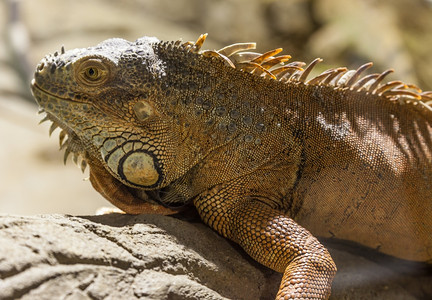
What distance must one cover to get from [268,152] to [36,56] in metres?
9.88

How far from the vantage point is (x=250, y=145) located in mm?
3064

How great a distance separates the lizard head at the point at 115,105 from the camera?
9.46 feet

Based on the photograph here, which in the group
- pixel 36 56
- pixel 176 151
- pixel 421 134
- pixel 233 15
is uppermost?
pixel 233 15

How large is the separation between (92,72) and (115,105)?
9.6 inches

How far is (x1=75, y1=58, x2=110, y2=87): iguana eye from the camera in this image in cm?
285

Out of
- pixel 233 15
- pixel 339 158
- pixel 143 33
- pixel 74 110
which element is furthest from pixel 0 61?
pixel 339 158

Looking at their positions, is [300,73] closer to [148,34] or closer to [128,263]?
[128,263]

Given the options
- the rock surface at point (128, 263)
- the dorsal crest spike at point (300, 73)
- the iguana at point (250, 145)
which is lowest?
the rock surface at point (128, 263)

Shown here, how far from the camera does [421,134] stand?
350 centimetres

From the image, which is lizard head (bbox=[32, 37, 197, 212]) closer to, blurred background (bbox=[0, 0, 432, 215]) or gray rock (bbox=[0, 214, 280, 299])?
gray rock (bbox=[0, 214, 280, 299])

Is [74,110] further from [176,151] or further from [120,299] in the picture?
[120,299]

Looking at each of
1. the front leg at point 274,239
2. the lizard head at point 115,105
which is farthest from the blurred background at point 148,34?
the front leg at point 274,239

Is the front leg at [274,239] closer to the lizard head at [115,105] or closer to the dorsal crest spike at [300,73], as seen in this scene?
the lizard head at [115,105]

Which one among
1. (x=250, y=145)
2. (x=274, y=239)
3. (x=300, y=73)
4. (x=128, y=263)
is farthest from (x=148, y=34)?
(x=128, y=263)
